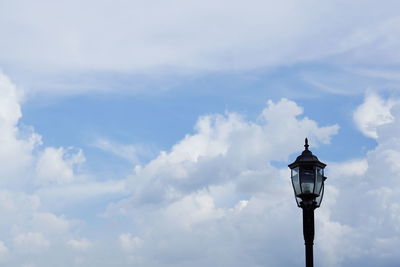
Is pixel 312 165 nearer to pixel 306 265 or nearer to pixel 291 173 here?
pixel 291 173

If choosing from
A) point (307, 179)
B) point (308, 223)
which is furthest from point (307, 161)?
point (308, 223)

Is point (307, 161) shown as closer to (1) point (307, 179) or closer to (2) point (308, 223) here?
(1) point (307, 179)

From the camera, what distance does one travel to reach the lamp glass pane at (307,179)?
101ft

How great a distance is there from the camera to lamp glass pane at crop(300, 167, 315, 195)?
30891mm

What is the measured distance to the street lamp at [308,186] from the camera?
1216 inches

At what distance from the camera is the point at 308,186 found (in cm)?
3089

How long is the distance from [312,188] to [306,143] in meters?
1.70

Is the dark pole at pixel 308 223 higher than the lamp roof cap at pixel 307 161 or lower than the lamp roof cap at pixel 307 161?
lower

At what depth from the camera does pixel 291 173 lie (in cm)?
Answer: 3116

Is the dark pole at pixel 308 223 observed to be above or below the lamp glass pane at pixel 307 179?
below

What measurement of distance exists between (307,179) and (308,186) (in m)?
0.18

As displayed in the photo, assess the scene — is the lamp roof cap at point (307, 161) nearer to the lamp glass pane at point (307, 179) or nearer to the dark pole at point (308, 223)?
the lamp glass pane at point (307, 179)

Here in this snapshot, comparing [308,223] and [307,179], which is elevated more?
[307,179]

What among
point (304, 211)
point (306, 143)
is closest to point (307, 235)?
point (304, 211)
